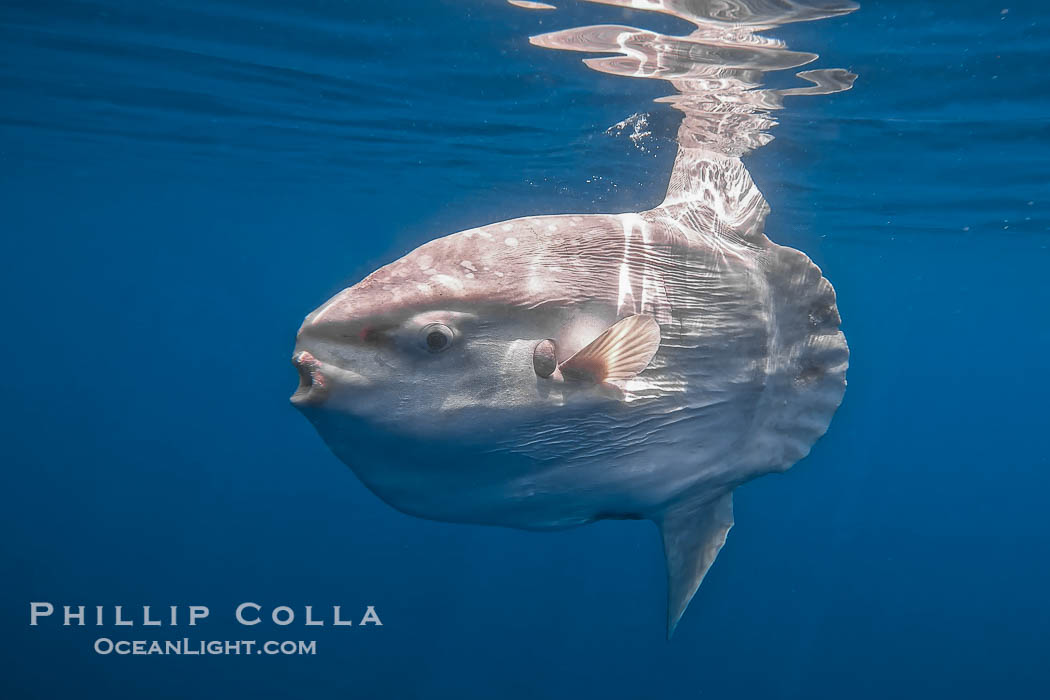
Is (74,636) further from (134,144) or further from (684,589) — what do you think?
(684,589)

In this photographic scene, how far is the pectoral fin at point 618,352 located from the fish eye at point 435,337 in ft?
1.31

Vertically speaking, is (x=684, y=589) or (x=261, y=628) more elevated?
(x=684, y=589)

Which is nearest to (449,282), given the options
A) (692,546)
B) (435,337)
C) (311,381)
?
(435,337)

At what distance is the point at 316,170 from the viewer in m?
18.3

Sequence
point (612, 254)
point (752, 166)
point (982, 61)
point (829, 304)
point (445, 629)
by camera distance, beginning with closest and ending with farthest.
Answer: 1. point (612, 254)
2. point (829, 304)
3. point (982, 61)
4. point (752, 166)
5. point (445, 629)

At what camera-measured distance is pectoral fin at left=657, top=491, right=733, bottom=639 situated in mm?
3471

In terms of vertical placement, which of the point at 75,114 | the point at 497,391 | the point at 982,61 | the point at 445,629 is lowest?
the point at 445,629

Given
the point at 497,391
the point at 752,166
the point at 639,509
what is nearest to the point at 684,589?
the point at 639,509

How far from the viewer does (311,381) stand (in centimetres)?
217

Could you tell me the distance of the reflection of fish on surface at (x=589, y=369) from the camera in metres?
2.20

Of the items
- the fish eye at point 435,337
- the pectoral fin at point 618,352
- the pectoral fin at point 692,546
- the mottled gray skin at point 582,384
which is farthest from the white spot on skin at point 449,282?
the pectoral fin at point 692,546

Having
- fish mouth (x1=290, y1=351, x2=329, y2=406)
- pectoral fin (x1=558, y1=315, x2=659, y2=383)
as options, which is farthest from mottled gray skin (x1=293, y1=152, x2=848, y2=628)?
pectoral fin (x1=558, y1=315, x2=659, y2=383)

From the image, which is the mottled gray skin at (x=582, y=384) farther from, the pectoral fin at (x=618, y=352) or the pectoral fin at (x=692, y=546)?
the pectoral fin at (x=618, y=352)

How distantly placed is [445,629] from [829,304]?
1538 cm
